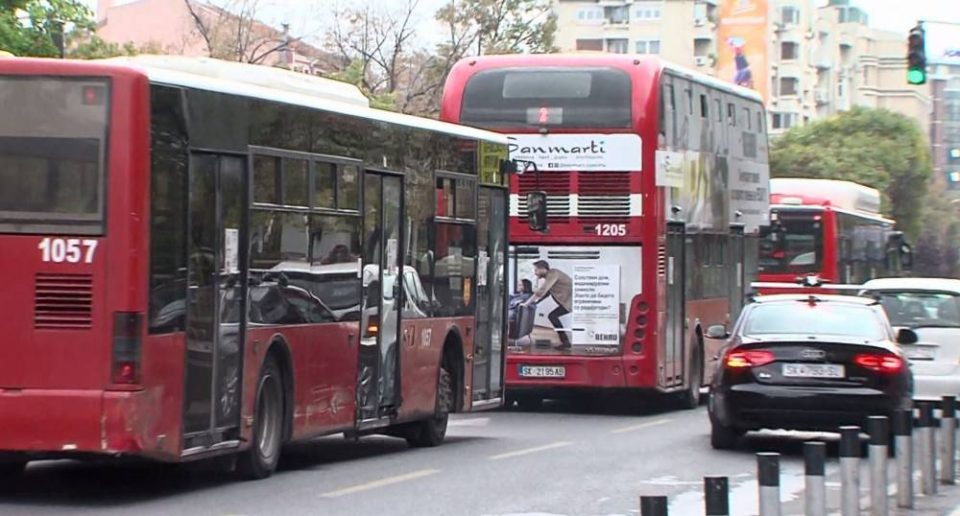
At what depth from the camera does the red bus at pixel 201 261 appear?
12.4m

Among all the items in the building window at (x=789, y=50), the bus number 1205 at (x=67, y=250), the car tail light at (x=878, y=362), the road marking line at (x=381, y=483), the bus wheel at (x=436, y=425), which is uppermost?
the building window at (x=789, y=50)

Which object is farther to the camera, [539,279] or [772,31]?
[772,31]

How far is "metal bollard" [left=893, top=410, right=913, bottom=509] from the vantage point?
13688 millimetres

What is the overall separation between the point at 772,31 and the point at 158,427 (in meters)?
111

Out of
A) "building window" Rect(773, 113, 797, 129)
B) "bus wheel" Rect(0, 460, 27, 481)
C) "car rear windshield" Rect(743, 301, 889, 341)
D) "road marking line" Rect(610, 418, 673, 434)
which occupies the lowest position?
"road marking line" Rect(610, 418, 673, 434)

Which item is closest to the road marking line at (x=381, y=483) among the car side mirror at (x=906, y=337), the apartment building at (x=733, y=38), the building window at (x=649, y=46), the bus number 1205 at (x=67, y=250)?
the bus number 1205 at (x=67, y=250)

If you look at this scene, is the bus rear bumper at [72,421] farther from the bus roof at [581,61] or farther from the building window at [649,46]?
the building window at [649,46]

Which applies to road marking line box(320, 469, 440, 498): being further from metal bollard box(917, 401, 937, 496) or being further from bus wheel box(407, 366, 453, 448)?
metal bollard box(917, 401, 937, 496)

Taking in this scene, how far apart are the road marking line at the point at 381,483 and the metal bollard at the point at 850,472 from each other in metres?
3.82

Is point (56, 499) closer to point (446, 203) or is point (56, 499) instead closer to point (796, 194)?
point (446, 203)

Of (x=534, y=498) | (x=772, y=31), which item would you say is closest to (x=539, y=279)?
(x=534, y=498)

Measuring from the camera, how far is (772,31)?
121 meters

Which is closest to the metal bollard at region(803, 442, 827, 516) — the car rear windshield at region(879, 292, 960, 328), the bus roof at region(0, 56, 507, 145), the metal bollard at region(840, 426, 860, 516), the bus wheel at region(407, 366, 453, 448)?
the metal bollard at region(840, 426, 860, 516)

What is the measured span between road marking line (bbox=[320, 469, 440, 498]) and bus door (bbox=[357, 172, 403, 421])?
1132 millimetres
